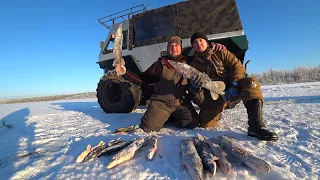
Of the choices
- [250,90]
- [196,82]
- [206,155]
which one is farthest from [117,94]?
[206,155]

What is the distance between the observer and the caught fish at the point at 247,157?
1.88 metres

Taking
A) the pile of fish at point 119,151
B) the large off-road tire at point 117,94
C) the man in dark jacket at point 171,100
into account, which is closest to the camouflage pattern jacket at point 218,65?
the man in dark jacket at point 171,100

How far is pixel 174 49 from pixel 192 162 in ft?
7.70

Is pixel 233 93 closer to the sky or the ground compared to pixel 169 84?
closer to the ground

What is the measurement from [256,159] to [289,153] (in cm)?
65

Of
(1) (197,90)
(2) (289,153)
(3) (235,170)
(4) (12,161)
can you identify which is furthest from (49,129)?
(2) (289,153)

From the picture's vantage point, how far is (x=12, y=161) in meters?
2.47

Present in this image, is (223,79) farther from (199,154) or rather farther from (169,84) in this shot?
(199,154)

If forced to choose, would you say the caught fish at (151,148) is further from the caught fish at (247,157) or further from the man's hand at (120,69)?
the man's hand at (120,69)

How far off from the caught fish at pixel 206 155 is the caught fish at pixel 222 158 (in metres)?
0.04

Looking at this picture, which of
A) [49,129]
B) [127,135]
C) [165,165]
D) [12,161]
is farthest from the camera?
[49,129]

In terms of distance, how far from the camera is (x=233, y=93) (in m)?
3.29

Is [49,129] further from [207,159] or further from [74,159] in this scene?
[207,159]

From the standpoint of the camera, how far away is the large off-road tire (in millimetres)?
5000
